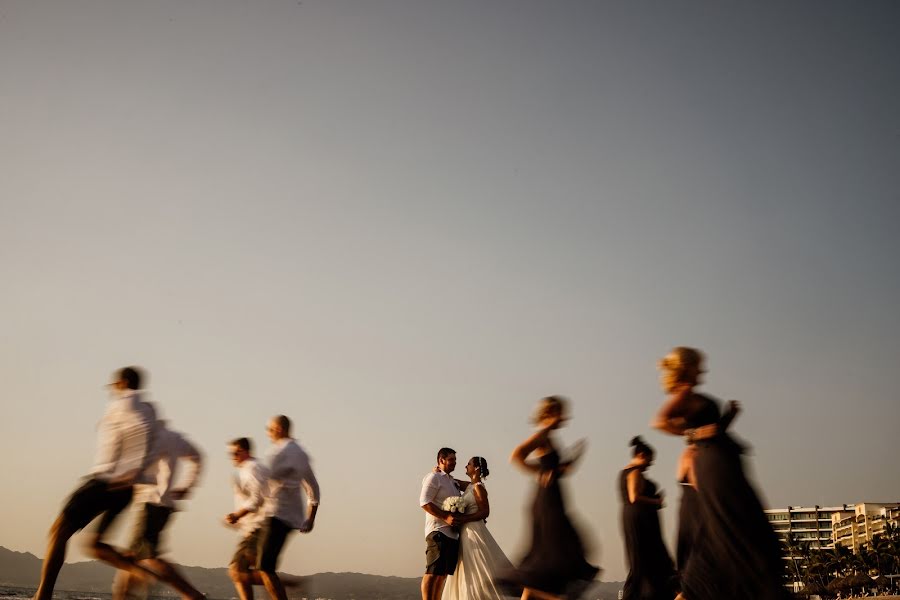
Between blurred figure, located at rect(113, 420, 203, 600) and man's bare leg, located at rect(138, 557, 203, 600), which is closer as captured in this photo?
man's bare leg, located at rect(138, 557, 203, 600)

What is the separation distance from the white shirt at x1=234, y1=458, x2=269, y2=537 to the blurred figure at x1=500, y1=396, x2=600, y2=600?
10.2ft

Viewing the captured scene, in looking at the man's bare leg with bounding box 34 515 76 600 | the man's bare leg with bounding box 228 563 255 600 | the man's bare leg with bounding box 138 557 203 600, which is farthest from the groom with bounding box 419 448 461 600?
the man's bare leg with bounding box 34 515 76 600

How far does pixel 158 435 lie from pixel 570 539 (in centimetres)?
452

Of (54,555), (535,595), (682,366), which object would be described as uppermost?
(682,366)

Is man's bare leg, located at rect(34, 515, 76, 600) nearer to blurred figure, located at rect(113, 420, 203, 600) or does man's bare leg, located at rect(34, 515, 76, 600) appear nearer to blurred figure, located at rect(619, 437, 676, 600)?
blurred figure, located at rect(113, 420, 203, 600)

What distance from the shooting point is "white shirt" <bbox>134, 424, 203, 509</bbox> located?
28.2 ft

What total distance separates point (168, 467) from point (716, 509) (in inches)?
245

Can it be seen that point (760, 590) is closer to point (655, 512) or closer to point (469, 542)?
point (655, 512)

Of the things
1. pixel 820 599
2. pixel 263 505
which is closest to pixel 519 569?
pixel 263 505

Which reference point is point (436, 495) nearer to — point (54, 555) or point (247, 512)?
point (247, 512)

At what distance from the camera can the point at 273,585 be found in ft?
26.5

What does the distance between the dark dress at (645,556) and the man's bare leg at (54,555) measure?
5.45 metres

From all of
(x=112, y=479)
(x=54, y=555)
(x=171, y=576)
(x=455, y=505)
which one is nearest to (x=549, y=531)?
(x=455, y=505)

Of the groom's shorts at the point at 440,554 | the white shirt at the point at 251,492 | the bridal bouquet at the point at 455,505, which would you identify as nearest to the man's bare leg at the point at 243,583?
the white shirt at the point at 251,492
